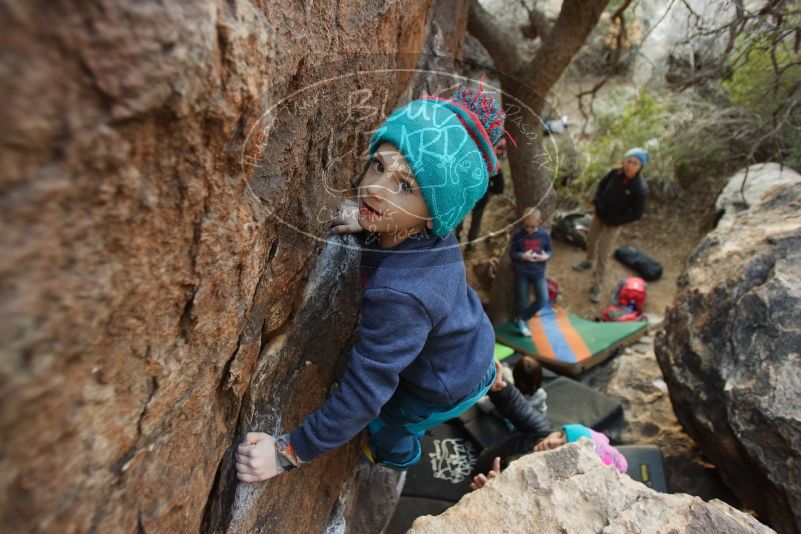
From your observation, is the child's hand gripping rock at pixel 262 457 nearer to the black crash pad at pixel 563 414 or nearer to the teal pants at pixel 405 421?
the teal pants at pixel 405 421

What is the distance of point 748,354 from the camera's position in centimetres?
245

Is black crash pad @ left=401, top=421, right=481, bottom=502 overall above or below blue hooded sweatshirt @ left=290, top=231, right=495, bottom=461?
below

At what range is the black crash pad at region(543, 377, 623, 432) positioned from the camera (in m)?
3.33

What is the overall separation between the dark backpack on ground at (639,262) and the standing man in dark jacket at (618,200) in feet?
2.94

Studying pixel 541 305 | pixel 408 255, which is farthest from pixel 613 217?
pixel 408 255

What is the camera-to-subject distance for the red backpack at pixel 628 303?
548 cm

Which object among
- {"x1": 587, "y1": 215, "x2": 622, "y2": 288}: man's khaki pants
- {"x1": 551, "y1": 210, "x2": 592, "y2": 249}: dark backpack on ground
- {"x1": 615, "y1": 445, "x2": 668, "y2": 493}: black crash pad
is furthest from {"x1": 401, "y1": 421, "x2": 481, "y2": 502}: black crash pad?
{"x1": 551, "y1": 210, "x2": 592, "y2": 249}: dark backpack on ground

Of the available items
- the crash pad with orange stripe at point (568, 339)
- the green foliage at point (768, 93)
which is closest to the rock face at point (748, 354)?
the crash pad with orange stripe at point (568, 339)

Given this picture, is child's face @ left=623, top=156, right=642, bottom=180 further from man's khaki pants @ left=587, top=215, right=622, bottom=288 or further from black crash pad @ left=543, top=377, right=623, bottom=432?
black crash pad @ left=543, top=377, right=623, bottom=432

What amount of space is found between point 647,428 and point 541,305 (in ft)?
4.67

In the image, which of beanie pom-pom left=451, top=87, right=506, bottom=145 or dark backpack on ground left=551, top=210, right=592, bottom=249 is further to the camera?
dark backpack on ground left=551, top=210, right=592, bottom=249

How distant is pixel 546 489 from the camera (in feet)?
5.09

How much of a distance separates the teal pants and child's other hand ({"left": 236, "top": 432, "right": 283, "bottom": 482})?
1.53ft

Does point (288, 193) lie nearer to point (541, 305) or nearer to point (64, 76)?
point (64, 76)
